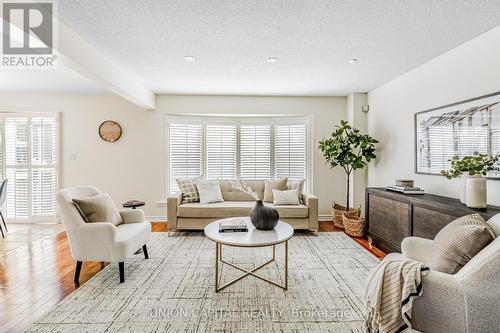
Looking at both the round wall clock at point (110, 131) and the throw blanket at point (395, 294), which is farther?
the round wall clock at point (110, 131)

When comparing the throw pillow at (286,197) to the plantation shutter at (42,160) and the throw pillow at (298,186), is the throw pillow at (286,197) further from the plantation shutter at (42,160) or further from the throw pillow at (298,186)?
the plantation shutter at (42,160)

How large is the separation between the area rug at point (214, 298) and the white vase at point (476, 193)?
1.24 meters

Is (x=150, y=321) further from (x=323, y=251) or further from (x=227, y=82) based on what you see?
(x=227, y=82)

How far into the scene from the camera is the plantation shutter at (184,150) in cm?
513

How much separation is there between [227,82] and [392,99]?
8.85 ft

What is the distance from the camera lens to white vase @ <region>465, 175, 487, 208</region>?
2.26m

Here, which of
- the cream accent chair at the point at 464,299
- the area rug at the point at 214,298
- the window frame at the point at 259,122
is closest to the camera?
the cream accent chair at the point at 464,299

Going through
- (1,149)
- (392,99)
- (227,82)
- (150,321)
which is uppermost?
(227,82)

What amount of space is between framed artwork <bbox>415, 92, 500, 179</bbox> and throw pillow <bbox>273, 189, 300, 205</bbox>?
71.4 inches

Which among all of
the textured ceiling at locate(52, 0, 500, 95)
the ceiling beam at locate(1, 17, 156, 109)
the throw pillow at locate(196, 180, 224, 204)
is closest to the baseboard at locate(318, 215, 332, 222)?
the throw pillow at locate(196, 180, 224, 204)

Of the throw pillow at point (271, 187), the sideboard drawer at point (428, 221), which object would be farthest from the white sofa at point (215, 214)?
the sideboard drawer at point (428, 221)

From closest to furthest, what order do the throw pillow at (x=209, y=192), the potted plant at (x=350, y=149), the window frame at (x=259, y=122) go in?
the potted plant at (x=350, y=149), the throw pillow at (x=209, y=192), the window frame at (x=259, y=122)

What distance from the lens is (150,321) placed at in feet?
6.47

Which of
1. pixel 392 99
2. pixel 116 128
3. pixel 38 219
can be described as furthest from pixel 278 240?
pixel 38 219
